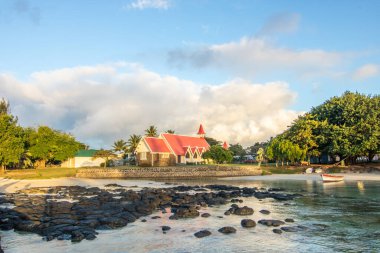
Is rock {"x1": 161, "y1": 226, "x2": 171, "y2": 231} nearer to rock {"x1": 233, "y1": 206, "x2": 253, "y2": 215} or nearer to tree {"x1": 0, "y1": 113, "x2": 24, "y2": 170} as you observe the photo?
rock {"x1": 233, "y1": 206, "x2": 253, "y2": 215}

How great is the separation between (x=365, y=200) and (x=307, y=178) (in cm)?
2538

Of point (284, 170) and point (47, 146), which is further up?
point (47, 146)

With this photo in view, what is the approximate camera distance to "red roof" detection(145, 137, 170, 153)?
69.1 meters

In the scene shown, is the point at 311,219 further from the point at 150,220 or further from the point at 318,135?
the point at 318,135

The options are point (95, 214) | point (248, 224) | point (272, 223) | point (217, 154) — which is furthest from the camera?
point (217, 154)

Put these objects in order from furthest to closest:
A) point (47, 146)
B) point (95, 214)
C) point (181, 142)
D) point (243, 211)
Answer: point (181, 142), point (47, 146), point (243, 211), point (95, 214)

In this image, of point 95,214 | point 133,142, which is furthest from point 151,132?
point 95,214

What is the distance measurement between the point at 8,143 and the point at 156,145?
26.2m

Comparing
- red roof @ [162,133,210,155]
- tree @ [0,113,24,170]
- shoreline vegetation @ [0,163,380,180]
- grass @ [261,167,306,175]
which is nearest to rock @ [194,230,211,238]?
shoreline vegetation @ [0,163,380,180]

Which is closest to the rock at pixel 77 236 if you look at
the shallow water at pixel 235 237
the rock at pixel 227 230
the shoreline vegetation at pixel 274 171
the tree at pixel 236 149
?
the shallow water at pixel 235 237

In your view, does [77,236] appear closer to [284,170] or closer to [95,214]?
[95,214]

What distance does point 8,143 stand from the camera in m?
59.2

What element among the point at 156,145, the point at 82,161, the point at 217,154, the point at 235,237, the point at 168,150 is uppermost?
the point at 156,145

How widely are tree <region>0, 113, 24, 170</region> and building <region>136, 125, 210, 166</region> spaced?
855 inches
